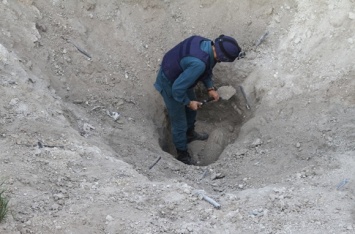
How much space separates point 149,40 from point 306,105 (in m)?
2.18

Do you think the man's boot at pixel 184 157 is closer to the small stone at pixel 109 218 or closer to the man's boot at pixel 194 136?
the man's boot at pixel 194 136

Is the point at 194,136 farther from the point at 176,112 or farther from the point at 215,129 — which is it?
the point at 176,112

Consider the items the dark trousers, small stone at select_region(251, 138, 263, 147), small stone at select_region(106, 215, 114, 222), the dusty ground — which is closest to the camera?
small stone at select_region(106, 215, 114, 222)

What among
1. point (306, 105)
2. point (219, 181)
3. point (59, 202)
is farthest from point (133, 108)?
point (59, 202)

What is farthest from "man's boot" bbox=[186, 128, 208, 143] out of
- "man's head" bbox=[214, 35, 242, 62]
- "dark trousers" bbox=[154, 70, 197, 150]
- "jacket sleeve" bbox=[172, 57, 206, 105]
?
"man's head" bbox=[214, 35, 242, 62]

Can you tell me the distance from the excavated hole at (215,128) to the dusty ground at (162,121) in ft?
0.06

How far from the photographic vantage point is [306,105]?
5.56 metres

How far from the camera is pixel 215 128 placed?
682 cm

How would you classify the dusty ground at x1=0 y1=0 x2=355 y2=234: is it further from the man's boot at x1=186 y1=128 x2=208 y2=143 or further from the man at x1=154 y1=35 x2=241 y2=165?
the man at x1=154 y1=35 x2=241 y2=165

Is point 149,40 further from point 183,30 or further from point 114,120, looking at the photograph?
point 114,120

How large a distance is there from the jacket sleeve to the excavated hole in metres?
1.03

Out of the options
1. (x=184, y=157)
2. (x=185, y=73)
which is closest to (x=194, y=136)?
(x=184, y=157)

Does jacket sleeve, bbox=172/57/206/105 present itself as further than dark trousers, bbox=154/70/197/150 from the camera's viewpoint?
No

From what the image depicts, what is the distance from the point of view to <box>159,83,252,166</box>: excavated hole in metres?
6.39
